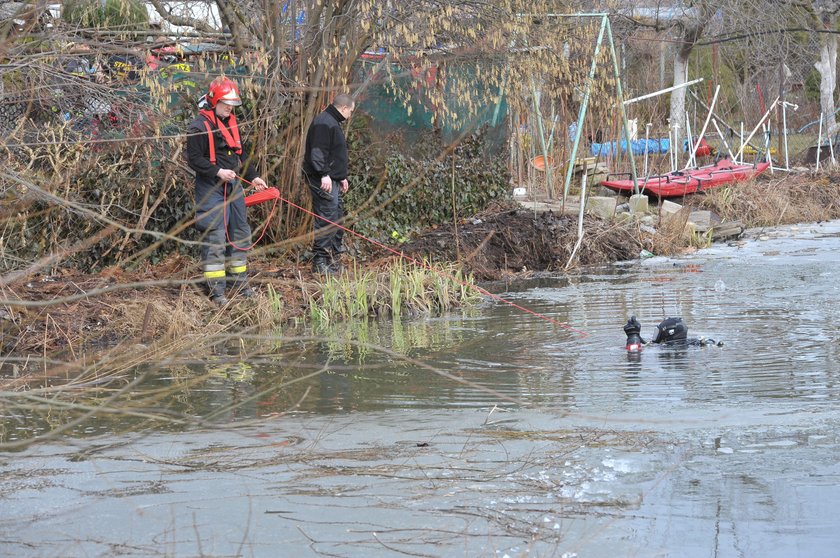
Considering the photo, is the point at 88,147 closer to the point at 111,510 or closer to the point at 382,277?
the point at 382,277

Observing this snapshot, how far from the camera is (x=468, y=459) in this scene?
547 cm

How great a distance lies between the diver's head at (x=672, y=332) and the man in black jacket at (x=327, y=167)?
4257mm

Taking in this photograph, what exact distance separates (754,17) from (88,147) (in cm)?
1798

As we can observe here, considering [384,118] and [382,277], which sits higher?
[384,118]

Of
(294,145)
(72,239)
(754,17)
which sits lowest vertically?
(72,239)

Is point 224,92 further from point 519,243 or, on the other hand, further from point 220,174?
point 519,243

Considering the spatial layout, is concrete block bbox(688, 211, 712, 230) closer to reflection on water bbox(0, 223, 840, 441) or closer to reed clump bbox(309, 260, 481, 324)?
reflection on water bbox(0, 223, 840, 441)

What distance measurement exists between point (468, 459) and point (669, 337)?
3.41 meters

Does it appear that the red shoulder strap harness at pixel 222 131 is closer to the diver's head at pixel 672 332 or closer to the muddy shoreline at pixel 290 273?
the muddy shoreline at pixel 290 273

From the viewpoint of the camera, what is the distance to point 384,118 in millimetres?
15125

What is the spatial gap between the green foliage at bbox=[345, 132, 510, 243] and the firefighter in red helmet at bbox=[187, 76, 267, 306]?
9.62 ft

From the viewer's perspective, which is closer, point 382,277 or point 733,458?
point 733,458

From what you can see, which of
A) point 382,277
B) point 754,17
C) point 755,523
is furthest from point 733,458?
Result: point 754,17

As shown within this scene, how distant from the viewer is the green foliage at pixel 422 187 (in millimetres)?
14328
